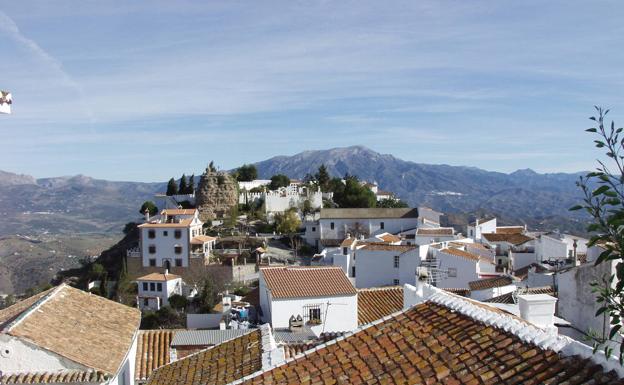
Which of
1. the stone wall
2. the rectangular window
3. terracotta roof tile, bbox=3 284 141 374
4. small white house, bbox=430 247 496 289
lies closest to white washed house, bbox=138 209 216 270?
the stone wall

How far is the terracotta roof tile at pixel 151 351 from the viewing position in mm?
13500

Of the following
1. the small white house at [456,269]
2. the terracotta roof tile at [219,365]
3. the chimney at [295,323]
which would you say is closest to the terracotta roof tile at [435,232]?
the small white house at [456,269]

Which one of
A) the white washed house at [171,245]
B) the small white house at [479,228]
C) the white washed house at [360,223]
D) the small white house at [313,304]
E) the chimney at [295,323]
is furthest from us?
the white washed house at [360,223]

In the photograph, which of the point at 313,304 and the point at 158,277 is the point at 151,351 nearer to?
the point at 313,304

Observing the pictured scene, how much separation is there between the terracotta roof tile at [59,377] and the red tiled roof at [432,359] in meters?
4.27

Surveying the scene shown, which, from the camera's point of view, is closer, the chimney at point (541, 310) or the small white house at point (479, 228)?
the chimney at point (541, 310)

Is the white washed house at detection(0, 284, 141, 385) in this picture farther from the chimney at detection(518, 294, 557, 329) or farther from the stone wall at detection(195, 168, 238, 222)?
the stone wall at detection(195, 168, 238, 222)

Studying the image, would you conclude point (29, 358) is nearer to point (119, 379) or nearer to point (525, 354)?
point (119, 379)

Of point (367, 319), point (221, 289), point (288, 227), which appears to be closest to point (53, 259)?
point (288, 227)

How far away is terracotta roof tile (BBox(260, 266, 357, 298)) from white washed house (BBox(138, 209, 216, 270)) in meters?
30.4

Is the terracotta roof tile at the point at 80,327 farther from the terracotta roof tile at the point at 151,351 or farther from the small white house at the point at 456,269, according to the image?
the small white house at the point at 456,269

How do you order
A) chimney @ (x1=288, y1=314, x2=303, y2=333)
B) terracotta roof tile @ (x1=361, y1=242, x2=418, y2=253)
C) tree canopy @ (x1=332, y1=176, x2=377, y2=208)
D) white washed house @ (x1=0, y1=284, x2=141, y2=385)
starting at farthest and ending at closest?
tree canopy @ (x1=332, y1=176, x2=377, y2=208), terracotta roof tile @ (x1=361, y1=242, x2=418, y2=253), chimney @ (x1=288, y1=314, x2=303, y2=333), white washed house @ (x1=0, y1=284, x2=141, y2=385)

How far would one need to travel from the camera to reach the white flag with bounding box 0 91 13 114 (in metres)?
6.97

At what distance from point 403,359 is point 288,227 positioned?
5307cm
